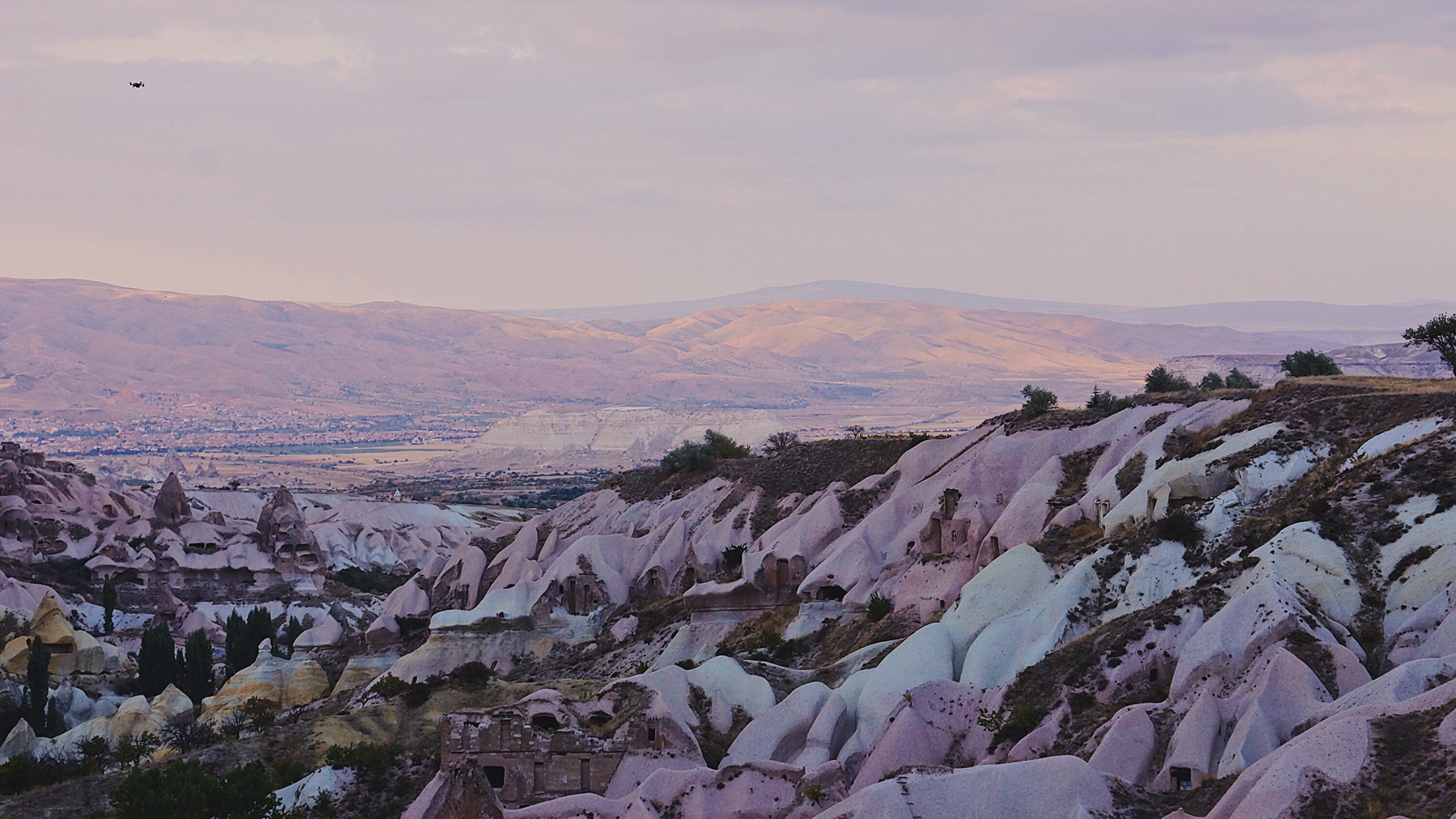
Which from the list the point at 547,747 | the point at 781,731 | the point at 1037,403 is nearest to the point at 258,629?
the point at 1037,403

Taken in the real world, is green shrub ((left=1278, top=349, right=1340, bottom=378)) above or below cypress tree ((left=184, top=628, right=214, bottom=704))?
above

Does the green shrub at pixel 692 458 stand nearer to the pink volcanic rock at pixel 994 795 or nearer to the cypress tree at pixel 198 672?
the cypress tree at pixel 198 672

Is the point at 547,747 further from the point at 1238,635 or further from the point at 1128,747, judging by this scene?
the point at 1238,635

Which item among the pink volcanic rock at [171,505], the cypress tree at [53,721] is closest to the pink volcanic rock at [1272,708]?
the cypress tree at [53,721]

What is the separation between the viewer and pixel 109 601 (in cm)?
9956

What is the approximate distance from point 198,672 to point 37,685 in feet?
27.1

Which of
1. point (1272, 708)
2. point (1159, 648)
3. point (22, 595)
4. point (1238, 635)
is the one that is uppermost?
point (1238, 635)

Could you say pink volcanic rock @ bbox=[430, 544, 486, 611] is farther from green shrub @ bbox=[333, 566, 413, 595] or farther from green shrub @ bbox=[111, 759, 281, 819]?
green shrub @ bbox=[111, 759, 281, 819]

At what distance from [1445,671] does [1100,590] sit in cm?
1459

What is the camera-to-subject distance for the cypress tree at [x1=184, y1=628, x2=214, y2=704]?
252 feet

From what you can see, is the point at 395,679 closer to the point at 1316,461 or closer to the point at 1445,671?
the point at 1316,461

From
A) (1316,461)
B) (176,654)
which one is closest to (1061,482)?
(1316,461)

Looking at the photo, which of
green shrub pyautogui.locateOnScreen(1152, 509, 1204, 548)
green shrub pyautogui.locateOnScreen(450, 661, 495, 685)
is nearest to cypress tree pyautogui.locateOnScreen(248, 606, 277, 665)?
green shrub pyautogui.locateOnScreen(450, 661, 495, 685)

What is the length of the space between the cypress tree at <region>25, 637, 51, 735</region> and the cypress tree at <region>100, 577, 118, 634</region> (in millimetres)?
21532
